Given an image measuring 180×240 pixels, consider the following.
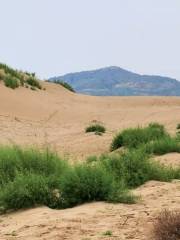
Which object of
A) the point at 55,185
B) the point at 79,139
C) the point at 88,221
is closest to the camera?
the point at 88,221

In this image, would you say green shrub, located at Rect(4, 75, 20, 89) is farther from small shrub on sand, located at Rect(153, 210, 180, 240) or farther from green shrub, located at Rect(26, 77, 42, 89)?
small shrub on sand, located at Rect(153, 210, 180, 240)

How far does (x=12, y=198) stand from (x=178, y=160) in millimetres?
Answer: 6352

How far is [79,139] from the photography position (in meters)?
22.6

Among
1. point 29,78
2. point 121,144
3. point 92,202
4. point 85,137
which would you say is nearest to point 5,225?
point 92,202

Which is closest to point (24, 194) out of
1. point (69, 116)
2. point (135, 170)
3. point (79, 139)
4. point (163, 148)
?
point (135, 170)

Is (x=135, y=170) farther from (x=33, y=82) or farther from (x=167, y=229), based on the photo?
(x=33, y=82)

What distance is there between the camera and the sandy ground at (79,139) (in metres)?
7.87

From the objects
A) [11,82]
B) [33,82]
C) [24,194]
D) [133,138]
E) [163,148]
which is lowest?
[24,194]

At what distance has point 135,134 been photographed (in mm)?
19250

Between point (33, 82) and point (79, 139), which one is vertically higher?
point (33, 82)

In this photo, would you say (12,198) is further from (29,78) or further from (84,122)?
(29,78)

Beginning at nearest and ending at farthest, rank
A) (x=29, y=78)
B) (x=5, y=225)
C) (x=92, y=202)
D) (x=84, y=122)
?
(x=5, y=225) → (x=92, y=202) → (x=84, y=122) → (x=29, y=78)

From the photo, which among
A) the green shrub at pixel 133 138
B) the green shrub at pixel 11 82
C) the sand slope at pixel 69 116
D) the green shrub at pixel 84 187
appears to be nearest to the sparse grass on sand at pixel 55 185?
the green shrub at pixel 84 187

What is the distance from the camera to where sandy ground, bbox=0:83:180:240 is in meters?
7.87
